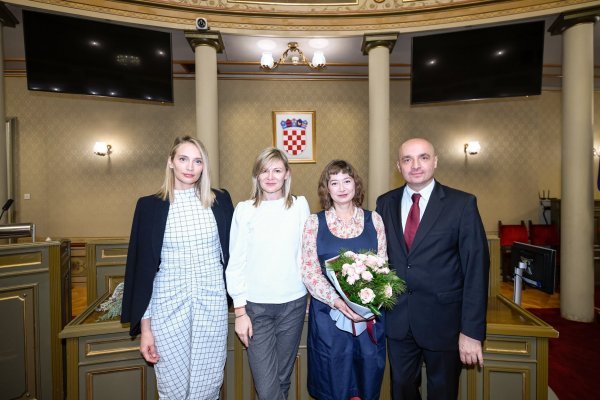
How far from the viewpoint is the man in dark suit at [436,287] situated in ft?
5.46

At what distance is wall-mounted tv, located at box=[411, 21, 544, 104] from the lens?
4531 mm

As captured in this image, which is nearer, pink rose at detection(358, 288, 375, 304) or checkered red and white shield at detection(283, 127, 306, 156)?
pink rose at detection(358, 288, 375, 304)

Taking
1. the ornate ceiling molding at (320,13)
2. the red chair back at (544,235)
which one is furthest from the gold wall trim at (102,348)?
the red chair back at (544,235)

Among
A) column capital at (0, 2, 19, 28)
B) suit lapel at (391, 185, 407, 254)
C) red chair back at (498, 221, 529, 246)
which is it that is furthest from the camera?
red chair back at (498, 221, 529, 246)

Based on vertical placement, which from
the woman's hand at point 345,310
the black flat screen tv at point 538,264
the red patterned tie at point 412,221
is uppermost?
the red patterned tie at point 412,221

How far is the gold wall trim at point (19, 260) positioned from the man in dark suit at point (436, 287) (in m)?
2.65

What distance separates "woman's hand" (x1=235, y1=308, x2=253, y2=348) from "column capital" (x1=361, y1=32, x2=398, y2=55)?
14.7ft

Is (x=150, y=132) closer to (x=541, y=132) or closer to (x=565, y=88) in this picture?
(x=565, y=88)

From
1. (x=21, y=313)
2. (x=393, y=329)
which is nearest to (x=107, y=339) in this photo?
(x=21, y=313)

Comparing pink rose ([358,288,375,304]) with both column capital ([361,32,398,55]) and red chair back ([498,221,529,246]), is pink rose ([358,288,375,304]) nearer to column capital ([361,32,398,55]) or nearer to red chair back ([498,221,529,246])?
column capital ([361,32,398,55])

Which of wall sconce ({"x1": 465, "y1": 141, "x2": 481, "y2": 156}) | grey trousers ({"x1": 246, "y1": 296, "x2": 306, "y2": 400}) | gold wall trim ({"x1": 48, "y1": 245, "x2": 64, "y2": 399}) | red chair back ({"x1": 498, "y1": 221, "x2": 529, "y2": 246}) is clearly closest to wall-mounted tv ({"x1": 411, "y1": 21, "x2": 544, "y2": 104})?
wall sconce ({"x1": 465, "y1": 141, "x2": 481, "y2": 156})

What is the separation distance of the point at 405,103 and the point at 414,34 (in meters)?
2.19

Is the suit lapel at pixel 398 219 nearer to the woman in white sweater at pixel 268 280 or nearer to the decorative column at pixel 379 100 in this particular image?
the woman in white sweater at pixel 268 280

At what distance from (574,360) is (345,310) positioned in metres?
3.28
